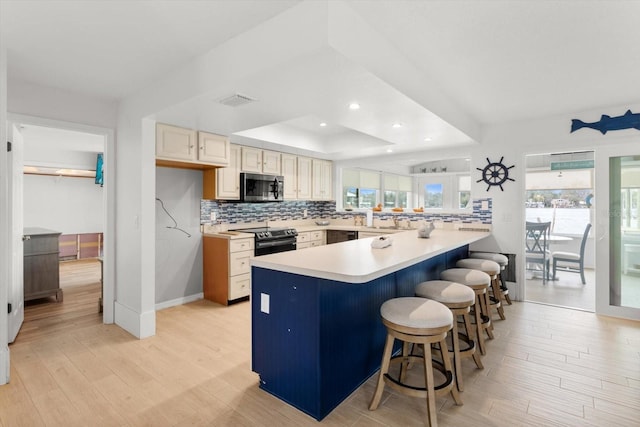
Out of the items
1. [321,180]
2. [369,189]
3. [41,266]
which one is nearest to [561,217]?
[369,189]

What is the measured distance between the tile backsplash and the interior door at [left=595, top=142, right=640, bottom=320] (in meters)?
1.21

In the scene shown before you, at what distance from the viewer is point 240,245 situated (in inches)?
164

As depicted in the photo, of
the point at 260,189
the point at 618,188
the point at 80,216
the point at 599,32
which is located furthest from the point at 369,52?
the point at 80,216

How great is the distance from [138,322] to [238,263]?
Answer: 1.31 m

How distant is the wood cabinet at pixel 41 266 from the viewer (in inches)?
163

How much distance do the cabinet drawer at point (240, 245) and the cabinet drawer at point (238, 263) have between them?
0.17ft

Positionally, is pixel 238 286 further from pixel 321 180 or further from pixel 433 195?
pixel 433 195

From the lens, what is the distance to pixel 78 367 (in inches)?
99.7

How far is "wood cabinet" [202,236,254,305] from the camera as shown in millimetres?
4059

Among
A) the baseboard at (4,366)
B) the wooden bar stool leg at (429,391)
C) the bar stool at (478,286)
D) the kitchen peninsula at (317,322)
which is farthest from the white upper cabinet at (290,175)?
the wooden bar stool leg at (429,391)

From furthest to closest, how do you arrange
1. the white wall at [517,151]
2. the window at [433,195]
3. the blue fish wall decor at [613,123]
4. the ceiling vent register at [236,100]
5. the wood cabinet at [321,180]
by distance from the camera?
the window at [433,195], the wood cabinet at [321,180], the white wall at [517,151], the blue fish wall decor at [613,123], the ceiling vent register at [236,100]

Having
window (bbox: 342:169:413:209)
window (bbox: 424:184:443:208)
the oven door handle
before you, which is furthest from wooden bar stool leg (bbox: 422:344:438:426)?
window (bbox: 424:184:443:208)

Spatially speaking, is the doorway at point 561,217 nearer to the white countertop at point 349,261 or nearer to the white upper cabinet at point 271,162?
the white countertop at point 349,261

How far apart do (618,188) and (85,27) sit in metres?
5.22
